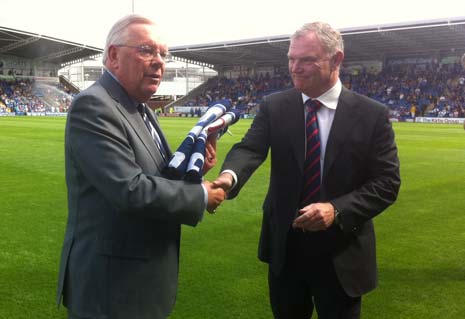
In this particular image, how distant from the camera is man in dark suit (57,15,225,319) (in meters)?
1.89

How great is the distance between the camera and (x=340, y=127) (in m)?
2.49

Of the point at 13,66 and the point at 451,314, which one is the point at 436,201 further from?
the point at 13,66

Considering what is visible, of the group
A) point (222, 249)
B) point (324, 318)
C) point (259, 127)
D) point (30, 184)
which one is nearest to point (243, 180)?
point (259, 127)

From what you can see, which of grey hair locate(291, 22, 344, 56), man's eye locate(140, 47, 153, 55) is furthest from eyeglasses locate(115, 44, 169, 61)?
grey hair locate(291, 22, 344, 56)

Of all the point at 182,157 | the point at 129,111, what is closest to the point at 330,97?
the point at 182,157

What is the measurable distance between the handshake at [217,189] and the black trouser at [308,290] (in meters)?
0.54

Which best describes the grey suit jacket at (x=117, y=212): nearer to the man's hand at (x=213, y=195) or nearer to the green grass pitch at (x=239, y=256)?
the man's hand at (x=213, y=195)

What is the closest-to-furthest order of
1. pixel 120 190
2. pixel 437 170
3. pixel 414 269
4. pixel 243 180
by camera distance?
pixel 120 190 → pixel 243 180 → pixel 414 269 → pixel 437 170

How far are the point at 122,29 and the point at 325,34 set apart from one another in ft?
3.42

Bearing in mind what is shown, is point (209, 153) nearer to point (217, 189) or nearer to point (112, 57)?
point (217, 189)

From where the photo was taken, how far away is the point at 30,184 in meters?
8.90

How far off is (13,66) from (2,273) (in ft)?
210

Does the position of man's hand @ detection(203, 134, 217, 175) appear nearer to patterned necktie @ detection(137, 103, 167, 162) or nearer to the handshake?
the handshake

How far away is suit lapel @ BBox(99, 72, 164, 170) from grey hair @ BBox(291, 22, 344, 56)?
96 cm
